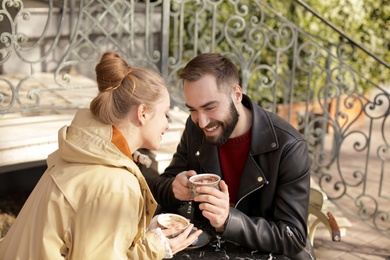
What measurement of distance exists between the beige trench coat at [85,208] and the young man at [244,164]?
551mm

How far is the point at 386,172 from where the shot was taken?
6.86m

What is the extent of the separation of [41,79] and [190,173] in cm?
344

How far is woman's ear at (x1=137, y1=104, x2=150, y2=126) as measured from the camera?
2.34 metres

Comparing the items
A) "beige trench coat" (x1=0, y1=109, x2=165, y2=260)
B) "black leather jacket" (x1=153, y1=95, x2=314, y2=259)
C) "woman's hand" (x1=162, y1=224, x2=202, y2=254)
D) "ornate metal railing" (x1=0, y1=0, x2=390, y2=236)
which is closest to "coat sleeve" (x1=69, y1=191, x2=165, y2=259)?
"beige trench coat" (x1=0, y1=109, x2=165, y2=260)

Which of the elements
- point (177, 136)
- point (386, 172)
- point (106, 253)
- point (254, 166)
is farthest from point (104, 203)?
point (386, 172)

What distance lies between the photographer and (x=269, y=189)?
288cm

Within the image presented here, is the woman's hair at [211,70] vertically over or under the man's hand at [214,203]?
over

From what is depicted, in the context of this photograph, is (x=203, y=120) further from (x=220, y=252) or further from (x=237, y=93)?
(x=220, y=252)

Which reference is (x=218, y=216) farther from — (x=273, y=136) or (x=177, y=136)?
(x=177, y=136)

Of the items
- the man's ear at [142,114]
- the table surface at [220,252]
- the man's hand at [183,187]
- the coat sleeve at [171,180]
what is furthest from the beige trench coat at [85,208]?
the coat sleeve at [171,180]

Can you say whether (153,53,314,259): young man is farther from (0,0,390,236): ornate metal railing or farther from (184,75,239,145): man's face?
(0,0,390,236): ornate metal railing

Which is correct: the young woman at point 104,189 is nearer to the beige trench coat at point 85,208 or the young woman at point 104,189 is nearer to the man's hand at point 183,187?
the beige trench coat at point 85,208

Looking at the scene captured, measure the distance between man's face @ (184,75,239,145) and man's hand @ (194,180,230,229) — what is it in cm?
50

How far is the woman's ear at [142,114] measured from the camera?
7.67ft
